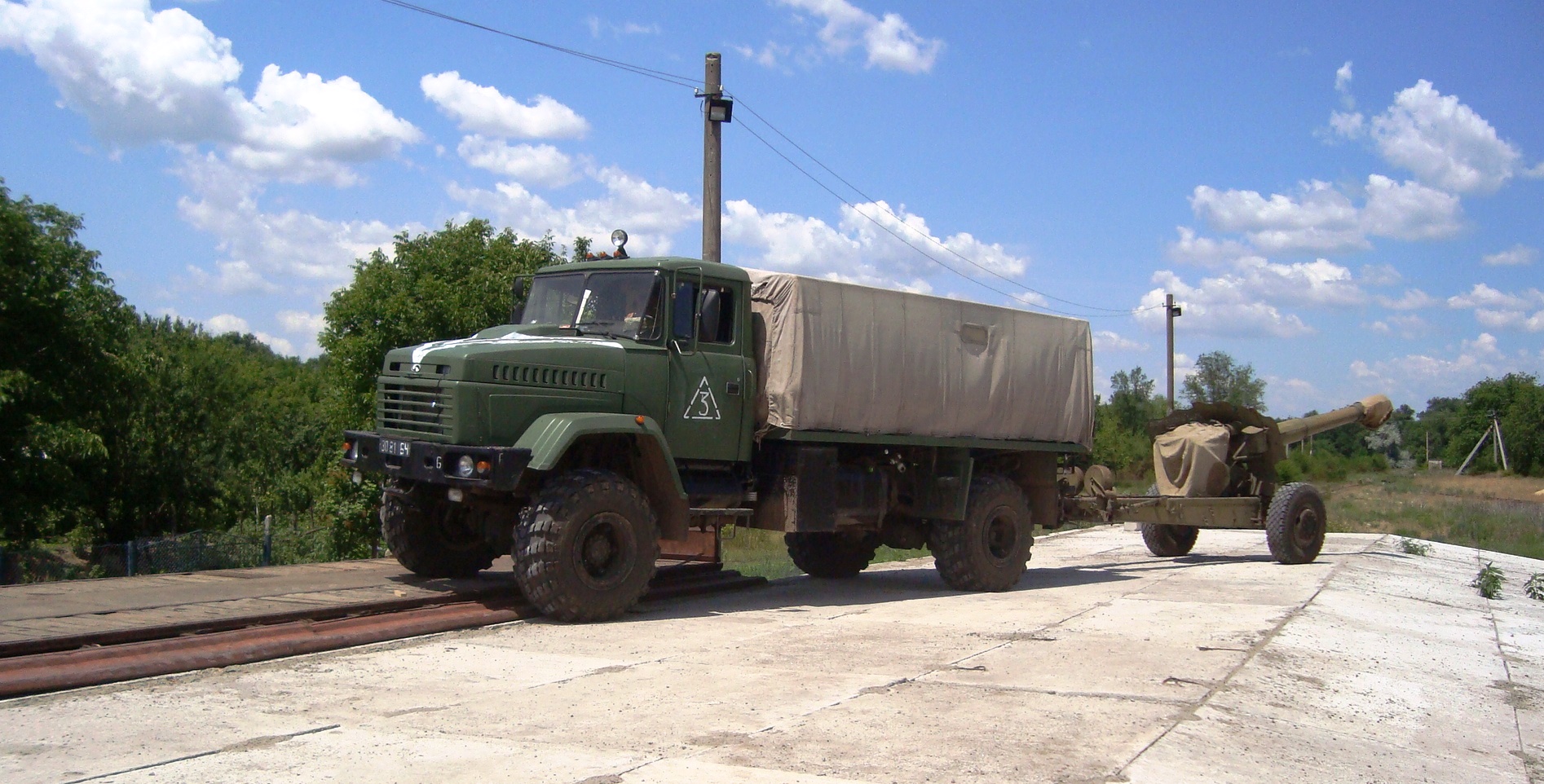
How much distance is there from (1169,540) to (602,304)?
11145 mm

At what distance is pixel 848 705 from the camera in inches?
265

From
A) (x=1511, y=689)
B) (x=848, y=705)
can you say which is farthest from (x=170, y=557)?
(x=1511, y=689)

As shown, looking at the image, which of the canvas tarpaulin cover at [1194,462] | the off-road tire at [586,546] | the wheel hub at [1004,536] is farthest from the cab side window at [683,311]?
the canvas tarpaulin cover at [1194,462]

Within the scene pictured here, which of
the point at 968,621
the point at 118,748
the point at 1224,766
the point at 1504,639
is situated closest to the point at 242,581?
the point at 118,748

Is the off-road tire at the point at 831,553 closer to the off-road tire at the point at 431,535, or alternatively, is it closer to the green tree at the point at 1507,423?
the off-road tire at the point at 431,535

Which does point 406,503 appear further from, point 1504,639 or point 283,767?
point 1504,639

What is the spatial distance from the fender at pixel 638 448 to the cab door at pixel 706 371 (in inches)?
11.2

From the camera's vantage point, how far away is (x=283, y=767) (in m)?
5.21

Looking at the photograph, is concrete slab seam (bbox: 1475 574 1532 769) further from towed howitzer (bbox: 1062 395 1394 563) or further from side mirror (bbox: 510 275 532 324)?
side mirror (bbox: 510 275 532 324)

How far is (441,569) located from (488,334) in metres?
2.25

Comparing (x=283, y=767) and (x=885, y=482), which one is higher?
(x=885, y=482)

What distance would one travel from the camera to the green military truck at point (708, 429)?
30.6ft

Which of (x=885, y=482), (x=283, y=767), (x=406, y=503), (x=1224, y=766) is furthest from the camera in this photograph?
(x=885, y=482)

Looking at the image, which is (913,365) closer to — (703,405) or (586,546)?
(703,405)
